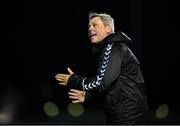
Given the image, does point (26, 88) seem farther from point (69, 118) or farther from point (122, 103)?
point (122, 103)

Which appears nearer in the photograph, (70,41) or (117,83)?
(117,83)

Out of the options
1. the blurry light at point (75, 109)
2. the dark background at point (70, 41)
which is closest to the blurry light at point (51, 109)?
the blurry light at point (75, 109)

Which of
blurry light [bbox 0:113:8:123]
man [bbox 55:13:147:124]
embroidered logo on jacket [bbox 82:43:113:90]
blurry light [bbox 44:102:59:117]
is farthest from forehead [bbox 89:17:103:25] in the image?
blurry light [bbox 44:102:59:117]

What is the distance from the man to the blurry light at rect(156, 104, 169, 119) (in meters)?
10.9

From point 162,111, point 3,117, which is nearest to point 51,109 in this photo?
point 3,117

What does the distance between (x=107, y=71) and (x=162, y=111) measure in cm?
1242

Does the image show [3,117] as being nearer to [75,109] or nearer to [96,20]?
[75,109]

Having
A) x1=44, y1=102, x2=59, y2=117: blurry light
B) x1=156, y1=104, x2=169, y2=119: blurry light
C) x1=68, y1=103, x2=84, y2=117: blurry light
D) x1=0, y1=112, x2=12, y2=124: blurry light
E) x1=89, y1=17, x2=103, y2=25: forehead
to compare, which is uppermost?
x1=89, y1=17, x2=103, y2=25: forehead

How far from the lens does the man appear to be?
531 cm

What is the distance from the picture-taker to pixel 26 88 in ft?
61.6

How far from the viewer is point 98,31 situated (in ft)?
18.4

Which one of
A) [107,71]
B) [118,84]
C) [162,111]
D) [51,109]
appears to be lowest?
[162,111]

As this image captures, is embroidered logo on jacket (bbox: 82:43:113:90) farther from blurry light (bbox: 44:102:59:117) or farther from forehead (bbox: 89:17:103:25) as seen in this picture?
blurry light (bbox: 44:102:59:117)

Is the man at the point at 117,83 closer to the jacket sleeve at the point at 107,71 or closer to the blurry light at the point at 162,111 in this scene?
the jacket sleeve at the point at 107,71
